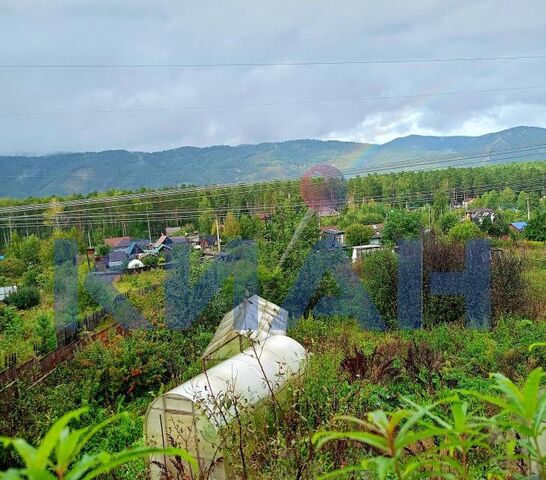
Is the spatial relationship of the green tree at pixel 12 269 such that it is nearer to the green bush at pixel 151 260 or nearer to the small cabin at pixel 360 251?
the green bush at pixel 151 260

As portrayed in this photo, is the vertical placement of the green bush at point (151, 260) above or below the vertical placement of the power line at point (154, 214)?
below

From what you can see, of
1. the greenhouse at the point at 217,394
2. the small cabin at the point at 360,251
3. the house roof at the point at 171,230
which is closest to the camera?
the greenhouse at the point at 217,394

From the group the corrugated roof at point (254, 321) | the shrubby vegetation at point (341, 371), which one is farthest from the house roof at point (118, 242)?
the corrugated roof at point (254, 321)

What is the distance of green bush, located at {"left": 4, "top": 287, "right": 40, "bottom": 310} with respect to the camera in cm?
1558

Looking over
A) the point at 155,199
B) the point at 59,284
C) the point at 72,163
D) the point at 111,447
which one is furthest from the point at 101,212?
the point at 72,163

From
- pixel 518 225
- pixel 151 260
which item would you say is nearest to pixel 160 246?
pixel 151 260

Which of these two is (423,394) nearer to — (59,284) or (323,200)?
(59,284)

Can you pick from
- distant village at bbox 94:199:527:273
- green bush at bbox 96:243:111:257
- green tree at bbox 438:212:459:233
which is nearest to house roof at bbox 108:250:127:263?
distant village at bbox 94:199:527:273

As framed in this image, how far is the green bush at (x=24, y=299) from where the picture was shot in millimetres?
15578

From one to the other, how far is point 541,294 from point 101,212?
24.6m

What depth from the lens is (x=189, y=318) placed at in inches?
396

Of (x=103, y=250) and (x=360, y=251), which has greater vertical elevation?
(x=360, y=251)

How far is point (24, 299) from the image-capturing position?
15672mm

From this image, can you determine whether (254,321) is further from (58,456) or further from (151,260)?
(151,260)
